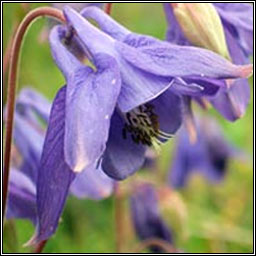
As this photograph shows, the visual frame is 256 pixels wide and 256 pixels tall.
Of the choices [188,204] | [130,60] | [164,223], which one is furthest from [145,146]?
[188,204]

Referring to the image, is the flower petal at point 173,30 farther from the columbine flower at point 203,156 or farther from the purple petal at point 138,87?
the columbine flower at point 203,156

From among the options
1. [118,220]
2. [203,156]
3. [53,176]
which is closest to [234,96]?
[53,176]

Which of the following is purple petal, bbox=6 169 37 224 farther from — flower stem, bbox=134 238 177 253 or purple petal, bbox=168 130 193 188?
purple petal, bbox=168 130 193 188

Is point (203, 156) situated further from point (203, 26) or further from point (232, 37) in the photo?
point (203, 26)

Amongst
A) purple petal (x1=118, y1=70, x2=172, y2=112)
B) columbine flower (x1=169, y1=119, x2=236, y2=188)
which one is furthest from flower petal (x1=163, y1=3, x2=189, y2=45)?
columbine flower (x1=169, y1=119, x2=236, y2=188)

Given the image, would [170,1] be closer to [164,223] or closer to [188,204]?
[164,223]

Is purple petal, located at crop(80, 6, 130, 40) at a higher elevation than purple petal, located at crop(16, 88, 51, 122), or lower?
higher
